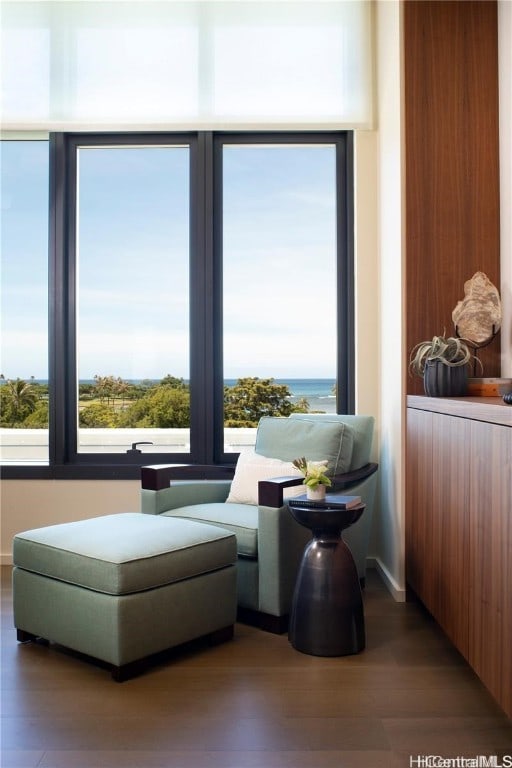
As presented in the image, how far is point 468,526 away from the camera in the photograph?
7.79 feet

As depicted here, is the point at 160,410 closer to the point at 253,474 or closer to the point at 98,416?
the point at 98,416

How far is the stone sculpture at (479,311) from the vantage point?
3.21m

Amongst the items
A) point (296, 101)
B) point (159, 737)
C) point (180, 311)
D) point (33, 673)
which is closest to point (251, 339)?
point (180, 311)

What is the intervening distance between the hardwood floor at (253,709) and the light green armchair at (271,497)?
25cm

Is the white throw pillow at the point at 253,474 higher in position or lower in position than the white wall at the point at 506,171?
lower

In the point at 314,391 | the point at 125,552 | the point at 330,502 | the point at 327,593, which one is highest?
the point at 314,391

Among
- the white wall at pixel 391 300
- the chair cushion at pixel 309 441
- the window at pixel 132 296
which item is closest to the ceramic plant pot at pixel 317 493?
the chair cushion at pixel 309 441

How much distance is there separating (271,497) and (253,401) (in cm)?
146

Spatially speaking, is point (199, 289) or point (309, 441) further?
point (199, 289)

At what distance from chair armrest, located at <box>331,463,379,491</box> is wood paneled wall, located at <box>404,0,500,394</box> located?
48 centimetres

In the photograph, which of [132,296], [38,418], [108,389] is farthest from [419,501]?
[38,418]

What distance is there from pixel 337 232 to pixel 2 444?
7.88ft

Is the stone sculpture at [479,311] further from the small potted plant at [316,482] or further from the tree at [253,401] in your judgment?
the tree at [253,401]

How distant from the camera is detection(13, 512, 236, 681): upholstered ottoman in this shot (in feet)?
8.48
